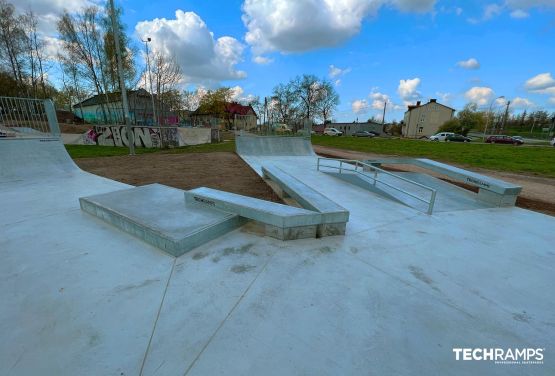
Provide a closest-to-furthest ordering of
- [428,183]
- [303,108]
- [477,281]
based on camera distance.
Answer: [477,281], [428,183], [303,108]

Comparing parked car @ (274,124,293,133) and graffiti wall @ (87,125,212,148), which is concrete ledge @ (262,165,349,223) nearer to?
parked car @ (274,124,293,133)

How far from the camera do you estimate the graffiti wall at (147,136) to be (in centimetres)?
2058

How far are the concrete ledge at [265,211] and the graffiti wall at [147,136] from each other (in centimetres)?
1878

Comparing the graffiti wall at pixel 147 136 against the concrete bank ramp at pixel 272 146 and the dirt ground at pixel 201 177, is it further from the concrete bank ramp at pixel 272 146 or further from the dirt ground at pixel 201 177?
the dirt ground at pixel 201 177

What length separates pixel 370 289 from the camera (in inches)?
100

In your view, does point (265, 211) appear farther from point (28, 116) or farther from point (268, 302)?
point (28, 116)

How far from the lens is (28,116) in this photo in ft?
29.5

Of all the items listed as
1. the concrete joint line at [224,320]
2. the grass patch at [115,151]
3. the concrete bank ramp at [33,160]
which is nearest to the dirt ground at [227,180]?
the concrete bank ramp at [33,160]

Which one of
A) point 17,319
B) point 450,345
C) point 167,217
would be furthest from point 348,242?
point 17,319

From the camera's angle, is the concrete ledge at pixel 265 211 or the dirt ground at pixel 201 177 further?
the dirt ground at pixel 201 177

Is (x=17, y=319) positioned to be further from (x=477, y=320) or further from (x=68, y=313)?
(x=477, y=320)

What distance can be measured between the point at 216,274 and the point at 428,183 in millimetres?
7408

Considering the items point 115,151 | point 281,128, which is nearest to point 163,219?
point 115,151

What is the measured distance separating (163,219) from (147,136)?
65.7ft
